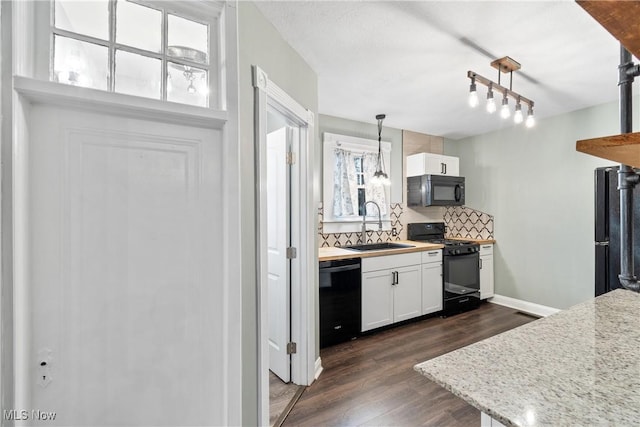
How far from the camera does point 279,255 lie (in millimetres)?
2318

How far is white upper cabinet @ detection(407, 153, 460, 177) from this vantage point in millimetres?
3990

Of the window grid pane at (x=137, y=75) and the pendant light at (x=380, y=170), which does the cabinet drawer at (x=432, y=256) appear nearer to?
the pendant light at (x=380, y=170)

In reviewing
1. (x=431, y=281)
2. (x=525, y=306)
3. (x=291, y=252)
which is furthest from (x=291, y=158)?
(x=525, y=306)

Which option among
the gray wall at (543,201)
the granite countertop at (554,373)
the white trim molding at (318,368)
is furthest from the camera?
the gray wall at (543,201)

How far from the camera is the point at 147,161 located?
4.29 feet

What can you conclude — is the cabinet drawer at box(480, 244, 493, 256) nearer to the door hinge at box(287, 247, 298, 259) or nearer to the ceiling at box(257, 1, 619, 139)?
the ceiling at box(257, 1, 619, 139)

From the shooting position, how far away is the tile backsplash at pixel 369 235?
3.51 metres

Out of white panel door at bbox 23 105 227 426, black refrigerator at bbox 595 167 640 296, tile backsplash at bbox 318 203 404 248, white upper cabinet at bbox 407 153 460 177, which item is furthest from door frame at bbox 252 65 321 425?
black refrigerator at bbox 595 167 640 296

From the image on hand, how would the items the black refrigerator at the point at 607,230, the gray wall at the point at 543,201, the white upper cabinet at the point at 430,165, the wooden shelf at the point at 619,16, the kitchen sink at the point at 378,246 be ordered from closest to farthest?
the wooden shelf at the point at 619,16 → the black refrigerator at the point at 607,230 → the gray wall at the point at 543,201 → the kitchen sink at the point at 378,246 → the white upper cabinet at the point at 430,165

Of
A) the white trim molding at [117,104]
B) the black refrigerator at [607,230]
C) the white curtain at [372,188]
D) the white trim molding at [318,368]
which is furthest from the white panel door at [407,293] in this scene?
the white trim molding at [117,104]

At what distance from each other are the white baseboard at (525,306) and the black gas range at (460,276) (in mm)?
372

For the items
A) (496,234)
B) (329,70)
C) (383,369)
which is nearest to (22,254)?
(329,70)

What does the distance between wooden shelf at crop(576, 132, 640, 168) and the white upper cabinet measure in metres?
3.35

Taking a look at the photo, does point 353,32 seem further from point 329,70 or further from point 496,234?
point 496,234
